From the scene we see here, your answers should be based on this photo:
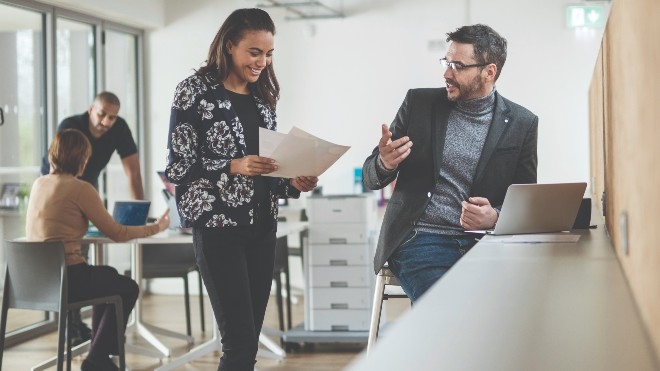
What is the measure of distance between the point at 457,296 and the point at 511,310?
0.38 ft

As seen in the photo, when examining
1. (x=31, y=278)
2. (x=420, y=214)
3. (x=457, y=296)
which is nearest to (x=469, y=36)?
(x=420, y=214)

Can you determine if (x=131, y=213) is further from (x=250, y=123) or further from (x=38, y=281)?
(x=250, y=123)

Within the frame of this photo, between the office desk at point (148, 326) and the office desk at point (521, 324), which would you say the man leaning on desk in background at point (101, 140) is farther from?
the office desk at point (521, 324)

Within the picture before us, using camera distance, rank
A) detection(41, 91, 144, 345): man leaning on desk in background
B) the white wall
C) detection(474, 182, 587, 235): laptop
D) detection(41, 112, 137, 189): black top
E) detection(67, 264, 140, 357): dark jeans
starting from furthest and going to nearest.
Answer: the white wall, detection(41, 112, 137, 189): black top, detection(41, 91, 144, 345): man leaning on desk in background, detection(67, 264, 140, 357): dark jeans, detection(474, 182, 587, 235): laptop

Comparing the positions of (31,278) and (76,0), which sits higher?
(76,0)

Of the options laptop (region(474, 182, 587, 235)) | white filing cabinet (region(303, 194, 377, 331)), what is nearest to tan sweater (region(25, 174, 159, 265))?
white filing cabinet (region(303, 194, 377, 331))

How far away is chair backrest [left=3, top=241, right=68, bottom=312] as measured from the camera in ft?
14.0

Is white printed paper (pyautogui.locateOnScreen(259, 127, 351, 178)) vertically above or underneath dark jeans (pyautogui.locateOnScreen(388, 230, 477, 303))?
above

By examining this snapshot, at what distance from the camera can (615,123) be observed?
2.30 meters

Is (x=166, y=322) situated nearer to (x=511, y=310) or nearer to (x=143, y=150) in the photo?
(x=143, y=150)

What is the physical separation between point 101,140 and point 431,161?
3.30 metres

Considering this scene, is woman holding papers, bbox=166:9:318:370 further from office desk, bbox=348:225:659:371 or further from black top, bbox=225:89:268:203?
office desk, bbox=348:225:659:371

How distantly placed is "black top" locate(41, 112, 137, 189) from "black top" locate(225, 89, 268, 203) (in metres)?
2.77

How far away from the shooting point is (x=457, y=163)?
2943 millimetres
